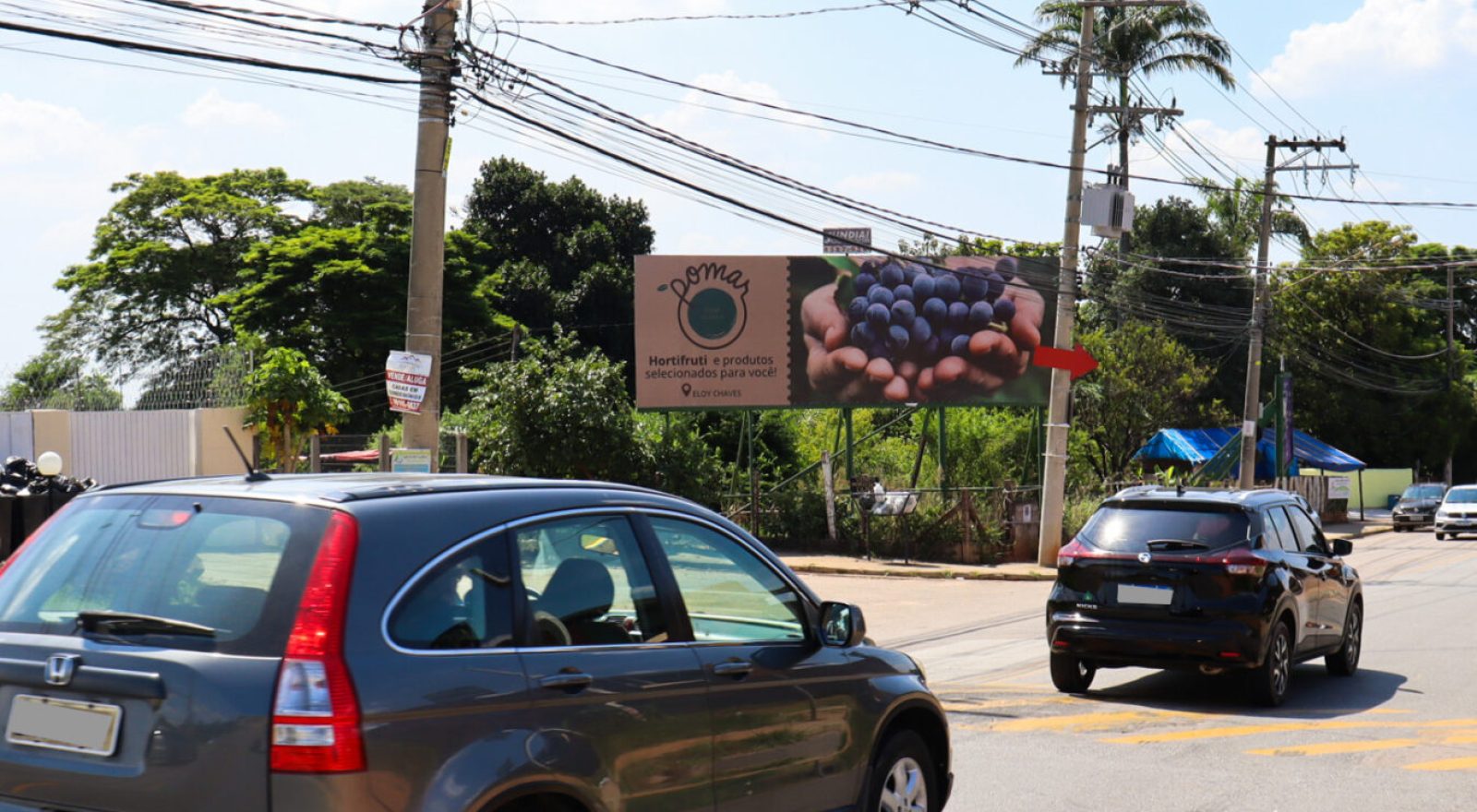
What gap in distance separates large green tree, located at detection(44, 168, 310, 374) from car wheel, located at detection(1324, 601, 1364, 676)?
47.4 metres

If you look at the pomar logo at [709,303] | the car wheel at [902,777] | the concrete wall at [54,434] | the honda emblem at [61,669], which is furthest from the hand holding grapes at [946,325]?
the honda emblem at [61,669]

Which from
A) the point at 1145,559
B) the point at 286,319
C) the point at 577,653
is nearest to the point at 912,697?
the point at 577,653

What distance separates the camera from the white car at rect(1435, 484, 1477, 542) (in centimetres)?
3794

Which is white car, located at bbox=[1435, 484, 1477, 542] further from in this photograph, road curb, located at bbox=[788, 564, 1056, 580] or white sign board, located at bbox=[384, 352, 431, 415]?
white sign board, located at bbox=[384, 352, 431, 415]

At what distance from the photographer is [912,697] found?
6051mm

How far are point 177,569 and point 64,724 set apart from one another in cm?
50

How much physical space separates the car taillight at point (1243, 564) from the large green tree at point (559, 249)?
4231 cm

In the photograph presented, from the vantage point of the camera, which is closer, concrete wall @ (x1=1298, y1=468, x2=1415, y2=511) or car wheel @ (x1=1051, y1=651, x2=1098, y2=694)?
car wheel @ (x1=1051, y1=651, x2=1098, y2=694)

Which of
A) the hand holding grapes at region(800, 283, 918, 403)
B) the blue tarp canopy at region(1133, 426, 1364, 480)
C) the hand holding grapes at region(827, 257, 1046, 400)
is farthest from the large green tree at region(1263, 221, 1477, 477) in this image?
the hand holding grapes at region(800, 283, 918, 403)

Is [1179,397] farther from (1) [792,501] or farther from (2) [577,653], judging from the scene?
(2) [577,653]

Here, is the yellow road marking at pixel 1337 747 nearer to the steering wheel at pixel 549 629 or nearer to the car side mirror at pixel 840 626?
the car side mirror at pixel 840 626

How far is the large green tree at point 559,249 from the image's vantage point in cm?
5284

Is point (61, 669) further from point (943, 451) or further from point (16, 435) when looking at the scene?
point (16, 435)

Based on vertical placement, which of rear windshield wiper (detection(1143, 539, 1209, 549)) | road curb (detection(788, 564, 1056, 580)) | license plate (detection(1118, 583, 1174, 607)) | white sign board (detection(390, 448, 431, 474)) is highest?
white sign board (detection(390, 448, 431, 474))
